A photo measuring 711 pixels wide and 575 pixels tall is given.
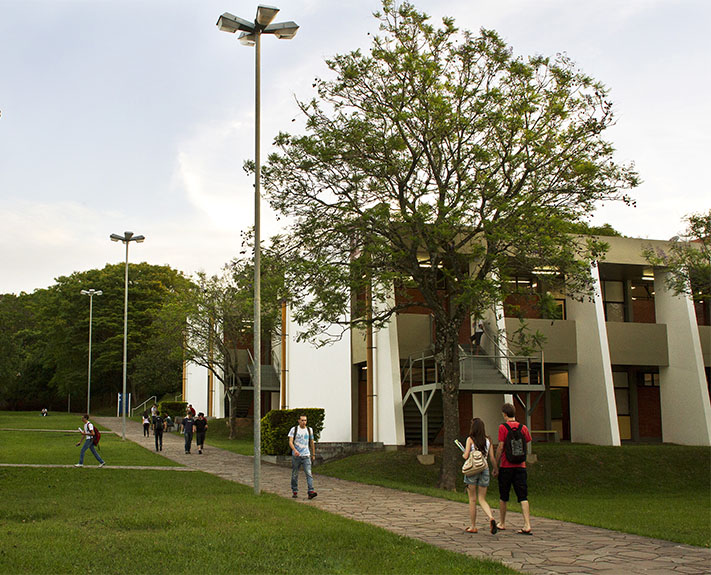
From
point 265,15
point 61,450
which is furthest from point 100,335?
point 265,15

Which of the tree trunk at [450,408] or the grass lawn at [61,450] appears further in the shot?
the grass lawn at [61,450]

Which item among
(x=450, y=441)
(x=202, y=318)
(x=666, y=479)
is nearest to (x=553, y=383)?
(x=666, y=479)

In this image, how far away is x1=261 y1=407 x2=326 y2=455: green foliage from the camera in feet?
85.6

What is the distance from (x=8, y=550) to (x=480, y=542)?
6071 mm

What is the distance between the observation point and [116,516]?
38.8ft

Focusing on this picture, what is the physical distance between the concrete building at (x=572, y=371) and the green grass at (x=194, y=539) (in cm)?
1126

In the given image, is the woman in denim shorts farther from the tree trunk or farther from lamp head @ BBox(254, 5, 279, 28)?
lamp head @ BBox(254, 5, 279, 28)

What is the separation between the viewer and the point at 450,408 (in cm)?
2002

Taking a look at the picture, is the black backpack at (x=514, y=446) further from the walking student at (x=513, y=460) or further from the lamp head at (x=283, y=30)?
the lamp head at (x=283, y=30)

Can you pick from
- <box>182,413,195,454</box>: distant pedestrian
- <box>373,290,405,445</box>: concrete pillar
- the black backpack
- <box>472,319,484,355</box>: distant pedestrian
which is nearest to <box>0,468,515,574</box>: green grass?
the black backpack

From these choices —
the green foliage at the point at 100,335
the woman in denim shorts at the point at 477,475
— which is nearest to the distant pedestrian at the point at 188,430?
the woman in denim shorts at the point at 477,475

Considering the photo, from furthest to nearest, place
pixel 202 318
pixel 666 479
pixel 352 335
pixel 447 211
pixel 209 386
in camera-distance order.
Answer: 1. pixel 209 386
2. pixel 202 318
3. pixel 352 335
4. pixel 666 479
5. pixel 447 211

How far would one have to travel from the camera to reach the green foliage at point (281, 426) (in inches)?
1027

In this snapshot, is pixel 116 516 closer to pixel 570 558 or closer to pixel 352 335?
pixel 570 558
